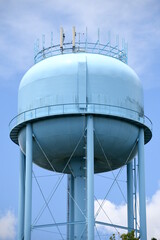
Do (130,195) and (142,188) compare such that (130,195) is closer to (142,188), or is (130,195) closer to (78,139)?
(142,188)

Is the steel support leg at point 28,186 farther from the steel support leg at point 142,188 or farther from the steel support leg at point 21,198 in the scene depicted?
the steel support leg at point 142,188

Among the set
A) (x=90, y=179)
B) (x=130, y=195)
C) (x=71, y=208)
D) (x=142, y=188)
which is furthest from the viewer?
(x=71, y=208)

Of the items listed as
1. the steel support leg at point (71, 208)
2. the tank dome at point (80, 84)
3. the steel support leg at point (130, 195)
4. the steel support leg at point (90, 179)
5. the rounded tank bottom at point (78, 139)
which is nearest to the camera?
the steel support leg at point (90, 179)

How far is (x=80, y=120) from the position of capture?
76.6 feet

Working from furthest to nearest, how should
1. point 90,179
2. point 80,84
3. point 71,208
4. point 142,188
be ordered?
point 71,208 < point 142,188 < point 80,84 < point 90,179

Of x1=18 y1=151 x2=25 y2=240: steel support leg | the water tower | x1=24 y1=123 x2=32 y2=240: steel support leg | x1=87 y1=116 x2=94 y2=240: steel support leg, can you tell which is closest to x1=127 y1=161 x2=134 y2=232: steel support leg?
the water tower

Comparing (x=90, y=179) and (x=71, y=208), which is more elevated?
(x=90, y=179)

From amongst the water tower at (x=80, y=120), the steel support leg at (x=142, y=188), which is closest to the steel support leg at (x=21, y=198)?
the water tower at (x=80, y=120)

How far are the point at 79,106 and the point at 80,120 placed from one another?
567mm

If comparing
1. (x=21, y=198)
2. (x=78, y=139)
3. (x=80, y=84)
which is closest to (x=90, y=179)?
(x=78, y=139)

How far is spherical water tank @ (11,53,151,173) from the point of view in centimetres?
2344

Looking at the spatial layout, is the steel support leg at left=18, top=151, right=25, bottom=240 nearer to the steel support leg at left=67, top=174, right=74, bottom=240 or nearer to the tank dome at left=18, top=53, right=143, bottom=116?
the steel support leg at left=67, top=174, right=74, bottom=240

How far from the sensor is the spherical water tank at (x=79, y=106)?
23438 mm

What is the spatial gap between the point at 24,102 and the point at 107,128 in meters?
3.94
